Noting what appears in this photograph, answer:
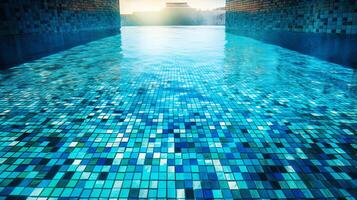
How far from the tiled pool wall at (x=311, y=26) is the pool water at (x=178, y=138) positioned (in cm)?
214

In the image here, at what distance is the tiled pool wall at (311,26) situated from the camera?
5.60 metres

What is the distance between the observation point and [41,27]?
23.6ft

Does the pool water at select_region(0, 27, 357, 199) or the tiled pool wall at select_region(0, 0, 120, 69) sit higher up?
the tiled pool wall at select_region(0, 0, 120, 69)

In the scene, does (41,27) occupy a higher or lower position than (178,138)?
higher

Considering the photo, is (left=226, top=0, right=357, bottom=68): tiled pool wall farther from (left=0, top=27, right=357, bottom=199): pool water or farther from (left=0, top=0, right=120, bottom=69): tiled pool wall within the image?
(left=0, top=0, right=120, bottom=69): tiled pool wall

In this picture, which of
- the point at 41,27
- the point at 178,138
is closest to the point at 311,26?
the point at 178,138

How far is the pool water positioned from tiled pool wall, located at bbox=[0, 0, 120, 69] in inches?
76.6

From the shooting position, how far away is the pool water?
4.94 ft

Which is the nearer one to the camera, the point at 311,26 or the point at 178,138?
the point at 178,138

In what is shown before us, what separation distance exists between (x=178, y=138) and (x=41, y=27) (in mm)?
7173

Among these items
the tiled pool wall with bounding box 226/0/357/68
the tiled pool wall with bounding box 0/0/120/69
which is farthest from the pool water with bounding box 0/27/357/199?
the tiled pool wall with bounding box 226/0/357/68

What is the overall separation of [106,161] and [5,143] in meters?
1.02

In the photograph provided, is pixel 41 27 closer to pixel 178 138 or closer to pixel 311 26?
pixel 178 138

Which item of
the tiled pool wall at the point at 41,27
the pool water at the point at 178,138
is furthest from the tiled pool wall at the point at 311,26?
the tiled pool wall at the point at 41,27
